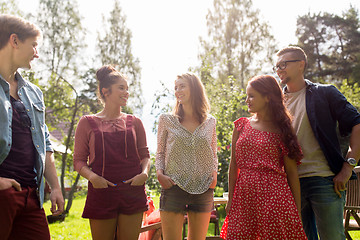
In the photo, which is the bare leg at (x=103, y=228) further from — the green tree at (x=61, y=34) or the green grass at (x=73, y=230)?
the green tree at (x=61, y=34)

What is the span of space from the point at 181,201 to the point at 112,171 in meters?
0.63

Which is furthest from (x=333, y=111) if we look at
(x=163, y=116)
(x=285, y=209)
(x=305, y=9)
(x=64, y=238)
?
(x=305, y=9)

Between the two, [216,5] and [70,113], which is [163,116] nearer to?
[70,113]

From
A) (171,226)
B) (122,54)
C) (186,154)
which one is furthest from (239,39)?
(171,226)

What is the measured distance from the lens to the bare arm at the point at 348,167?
94.4 inches

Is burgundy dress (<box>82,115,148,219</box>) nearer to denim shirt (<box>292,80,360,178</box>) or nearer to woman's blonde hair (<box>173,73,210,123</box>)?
woman's blonde hair (<box>173,73,210,123</box>)

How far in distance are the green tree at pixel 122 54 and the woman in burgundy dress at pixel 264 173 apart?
22726 mm

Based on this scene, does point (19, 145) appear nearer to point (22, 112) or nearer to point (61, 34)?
point (22, 112)

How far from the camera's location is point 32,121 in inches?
78.3

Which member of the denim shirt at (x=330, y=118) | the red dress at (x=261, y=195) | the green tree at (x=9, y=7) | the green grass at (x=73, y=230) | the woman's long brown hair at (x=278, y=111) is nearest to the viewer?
the red dress at (x=261, y=195)

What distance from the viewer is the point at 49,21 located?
20.6 meters

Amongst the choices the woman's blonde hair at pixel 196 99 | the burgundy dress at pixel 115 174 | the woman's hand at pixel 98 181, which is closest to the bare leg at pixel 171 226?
the burgundy dress at pixel 115 174

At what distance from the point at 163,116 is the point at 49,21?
2027cm

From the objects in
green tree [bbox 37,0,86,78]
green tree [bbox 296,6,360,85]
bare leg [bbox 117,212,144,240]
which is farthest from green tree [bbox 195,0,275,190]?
bare leg [bbox 117,212,144,240]
